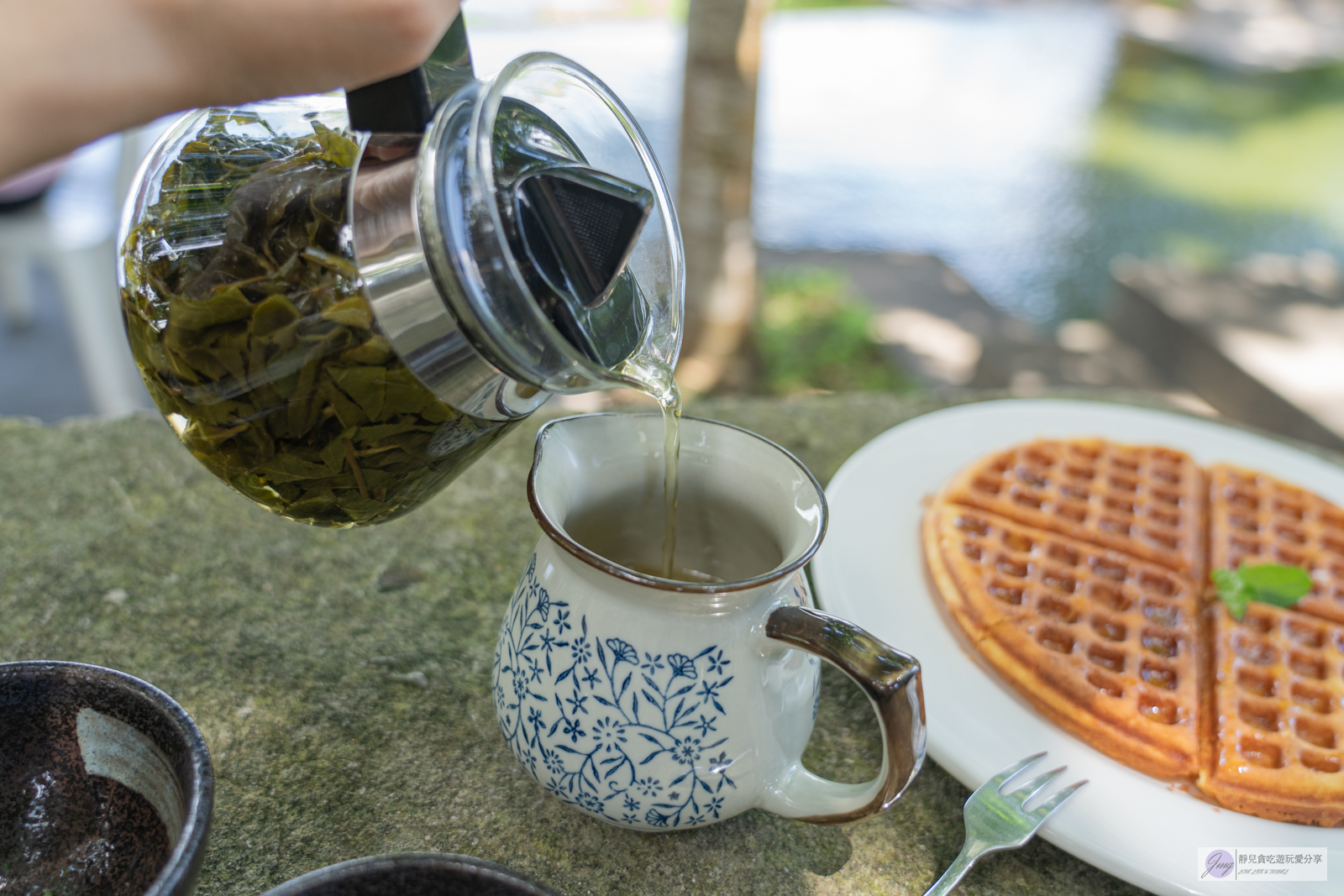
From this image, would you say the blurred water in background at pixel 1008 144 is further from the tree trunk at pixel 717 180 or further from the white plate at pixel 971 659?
the white plate at pixel 971 659

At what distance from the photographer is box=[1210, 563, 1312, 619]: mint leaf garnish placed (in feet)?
4.22

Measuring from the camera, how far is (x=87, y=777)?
84cm

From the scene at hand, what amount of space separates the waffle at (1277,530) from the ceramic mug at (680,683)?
877mm

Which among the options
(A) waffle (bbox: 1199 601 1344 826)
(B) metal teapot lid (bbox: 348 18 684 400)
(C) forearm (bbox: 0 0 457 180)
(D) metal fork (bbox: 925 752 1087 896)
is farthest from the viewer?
(A) waffle (bbox: 1199 601 1344 826)

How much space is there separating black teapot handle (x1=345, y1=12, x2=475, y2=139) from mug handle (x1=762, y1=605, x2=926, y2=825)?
50 cm

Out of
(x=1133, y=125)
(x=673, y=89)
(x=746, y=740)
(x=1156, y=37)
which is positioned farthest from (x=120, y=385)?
(x=1156, y=37)

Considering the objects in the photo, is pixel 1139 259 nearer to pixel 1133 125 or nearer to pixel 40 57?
pixel 1133 125

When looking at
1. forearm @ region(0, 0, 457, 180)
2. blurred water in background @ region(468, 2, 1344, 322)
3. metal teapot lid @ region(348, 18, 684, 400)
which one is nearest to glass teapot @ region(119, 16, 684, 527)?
metal teapot lid @ region(348, 18, 684, 400)

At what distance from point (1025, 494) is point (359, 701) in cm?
101

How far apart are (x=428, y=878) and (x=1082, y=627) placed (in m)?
0.89

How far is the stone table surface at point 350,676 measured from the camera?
36.5 inches

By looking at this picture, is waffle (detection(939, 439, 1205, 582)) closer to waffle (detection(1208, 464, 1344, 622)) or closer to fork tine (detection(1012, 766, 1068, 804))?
waffle (detection(1208, 464, 1344, 622))

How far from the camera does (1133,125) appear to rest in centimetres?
743

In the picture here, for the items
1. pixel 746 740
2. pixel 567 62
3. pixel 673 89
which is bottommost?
pixel 673 89
